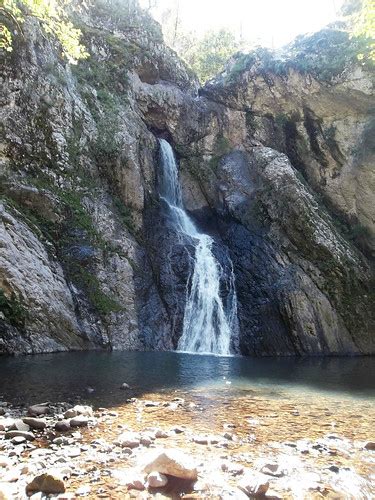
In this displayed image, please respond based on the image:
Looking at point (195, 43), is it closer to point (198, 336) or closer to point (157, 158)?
point (157, 158)

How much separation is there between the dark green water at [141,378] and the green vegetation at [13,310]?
5.67ft

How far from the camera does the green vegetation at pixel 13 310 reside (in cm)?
1395

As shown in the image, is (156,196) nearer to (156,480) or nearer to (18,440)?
(18,440)

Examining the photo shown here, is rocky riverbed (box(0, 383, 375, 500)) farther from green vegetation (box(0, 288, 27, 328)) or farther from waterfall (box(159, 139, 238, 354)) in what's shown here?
waterfall (box(159, 139, 238, 354))

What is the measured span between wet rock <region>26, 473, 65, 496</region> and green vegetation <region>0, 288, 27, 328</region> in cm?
1130

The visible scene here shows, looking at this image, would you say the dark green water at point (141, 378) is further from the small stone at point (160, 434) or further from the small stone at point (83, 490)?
the small stone at point (83, 490)

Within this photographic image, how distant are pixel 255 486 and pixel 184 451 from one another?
1.36 m

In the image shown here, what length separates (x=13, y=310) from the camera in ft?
46.5

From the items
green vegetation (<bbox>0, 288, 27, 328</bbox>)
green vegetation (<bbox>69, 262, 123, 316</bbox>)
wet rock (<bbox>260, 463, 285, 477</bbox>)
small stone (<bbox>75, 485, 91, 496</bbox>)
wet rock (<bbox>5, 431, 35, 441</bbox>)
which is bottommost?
small stone (<bbox>75, 485, 91, 496</bbox>)

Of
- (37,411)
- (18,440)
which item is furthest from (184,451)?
(37,411)

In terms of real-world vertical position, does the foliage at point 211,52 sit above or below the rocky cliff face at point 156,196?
above

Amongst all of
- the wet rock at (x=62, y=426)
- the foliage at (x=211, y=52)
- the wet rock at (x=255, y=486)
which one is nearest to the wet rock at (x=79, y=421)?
the wet rock at (x=62, y=426)

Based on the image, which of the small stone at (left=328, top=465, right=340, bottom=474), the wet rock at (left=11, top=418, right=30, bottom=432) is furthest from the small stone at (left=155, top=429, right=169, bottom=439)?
the small stone at (left=328, top=465, right=340, bottom=474)

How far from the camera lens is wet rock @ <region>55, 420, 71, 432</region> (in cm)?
550
